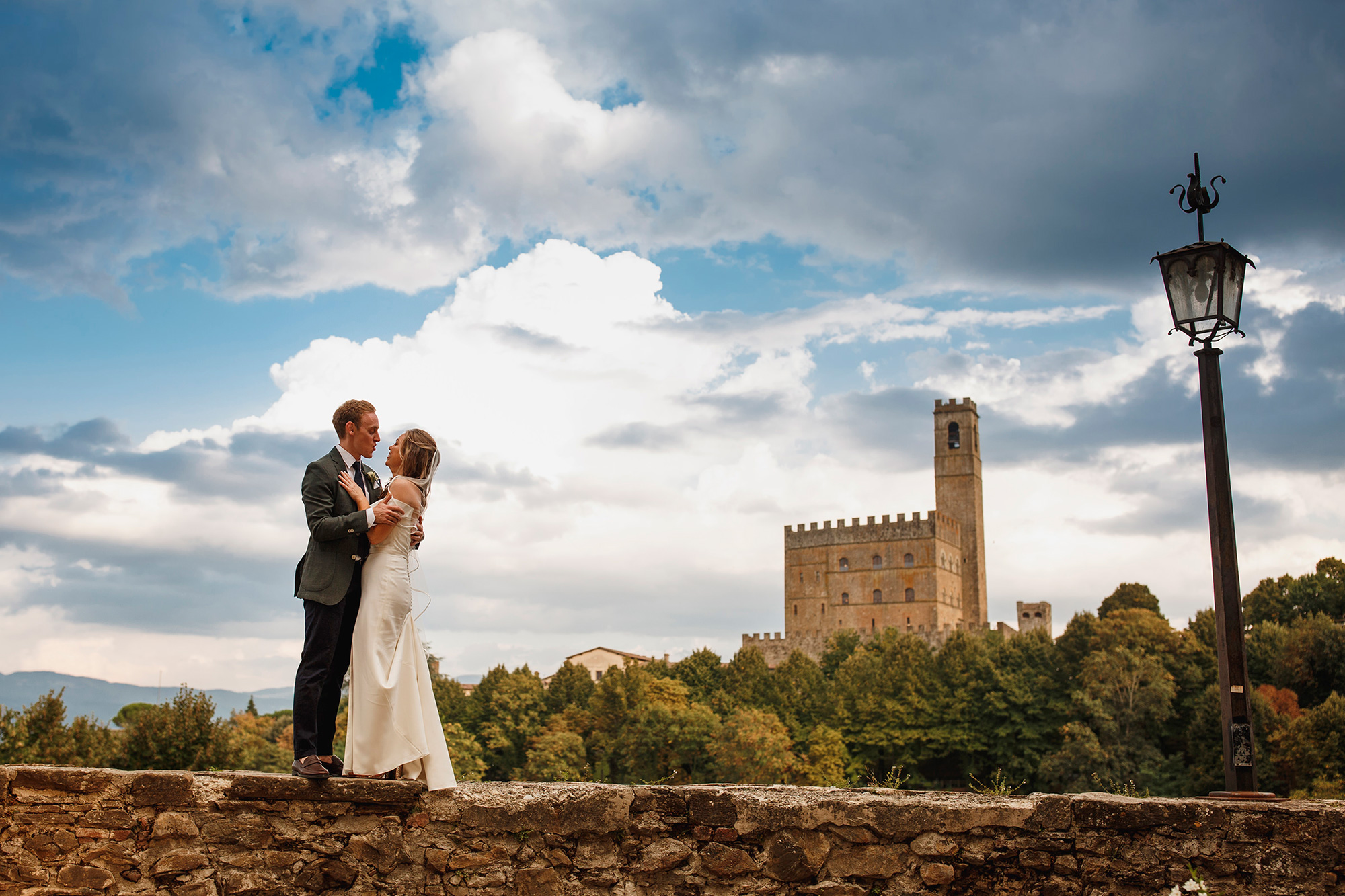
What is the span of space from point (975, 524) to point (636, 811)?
273 ft

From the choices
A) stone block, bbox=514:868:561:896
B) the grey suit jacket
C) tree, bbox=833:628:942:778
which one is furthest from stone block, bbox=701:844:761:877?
tree, bbox=833:628:942:778

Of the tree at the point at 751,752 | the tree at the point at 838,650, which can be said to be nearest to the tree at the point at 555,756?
the tree at the point at 751,752

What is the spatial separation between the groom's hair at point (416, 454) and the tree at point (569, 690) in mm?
56114

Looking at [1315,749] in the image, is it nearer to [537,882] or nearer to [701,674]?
[701,674]

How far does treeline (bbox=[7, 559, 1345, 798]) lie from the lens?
141ft

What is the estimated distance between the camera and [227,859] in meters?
4.93

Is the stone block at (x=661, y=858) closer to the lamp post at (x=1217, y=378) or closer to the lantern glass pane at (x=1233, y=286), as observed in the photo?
the lamp post at (x=1217, y=378)

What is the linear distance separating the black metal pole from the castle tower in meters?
80.5

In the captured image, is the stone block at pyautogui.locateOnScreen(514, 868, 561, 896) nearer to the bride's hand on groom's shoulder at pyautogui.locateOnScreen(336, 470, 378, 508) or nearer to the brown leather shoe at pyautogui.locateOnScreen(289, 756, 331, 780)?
the brown leather shoe at pyautogui.locateOnScreen(289, 756, 331, 780)

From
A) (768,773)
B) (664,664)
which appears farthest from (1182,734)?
(664,664)

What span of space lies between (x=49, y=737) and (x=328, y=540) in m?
28.5

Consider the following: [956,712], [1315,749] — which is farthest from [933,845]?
[956,712]

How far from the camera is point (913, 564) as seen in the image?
79875 mm

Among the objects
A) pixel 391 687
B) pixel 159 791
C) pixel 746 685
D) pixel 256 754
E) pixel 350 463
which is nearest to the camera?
pixel 159 791
